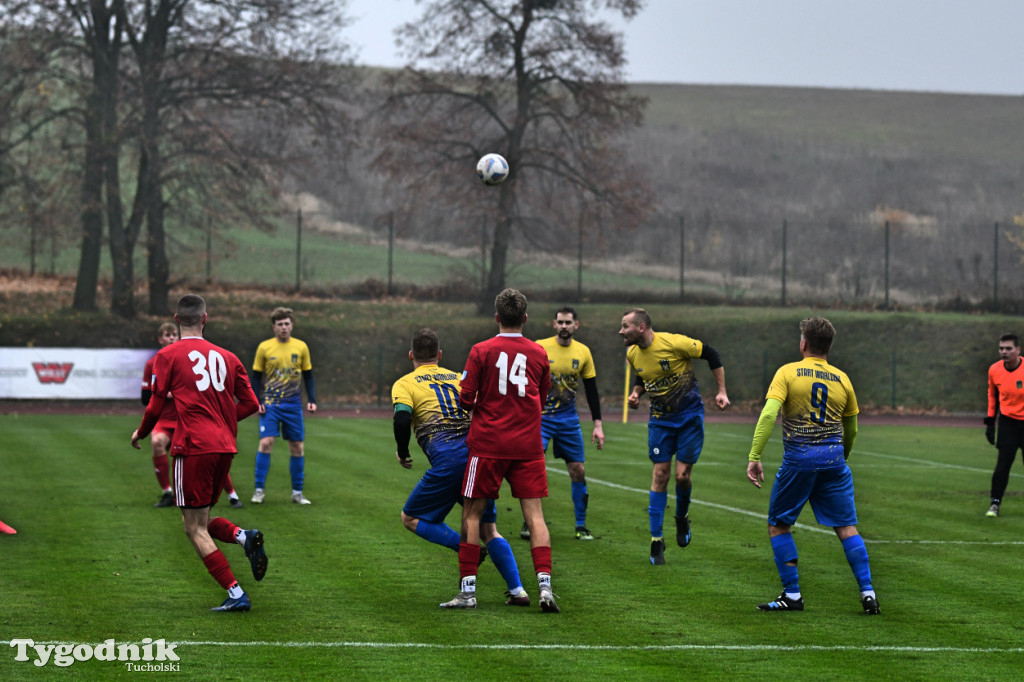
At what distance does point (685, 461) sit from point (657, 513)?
61cm

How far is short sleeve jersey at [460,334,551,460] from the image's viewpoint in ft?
27.5

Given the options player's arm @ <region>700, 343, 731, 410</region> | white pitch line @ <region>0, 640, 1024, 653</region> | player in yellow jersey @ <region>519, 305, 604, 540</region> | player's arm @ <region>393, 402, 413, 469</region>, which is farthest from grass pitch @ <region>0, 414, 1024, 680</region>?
player's arm @ <region>700, 343, 731, 410</region>

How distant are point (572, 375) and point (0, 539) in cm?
580

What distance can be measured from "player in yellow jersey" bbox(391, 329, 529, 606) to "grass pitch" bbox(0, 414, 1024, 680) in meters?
0.59

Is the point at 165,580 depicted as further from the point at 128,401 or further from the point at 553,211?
the point at 553,211

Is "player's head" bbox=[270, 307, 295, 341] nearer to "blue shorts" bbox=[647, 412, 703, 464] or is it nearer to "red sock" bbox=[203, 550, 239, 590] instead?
"blue shorts" bbox=[647, 412, 703, 464]

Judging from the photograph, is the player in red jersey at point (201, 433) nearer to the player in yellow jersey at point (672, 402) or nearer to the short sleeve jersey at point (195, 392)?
the short sleeve jersey at point (195, 392)

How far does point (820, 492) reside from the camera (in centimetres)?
868

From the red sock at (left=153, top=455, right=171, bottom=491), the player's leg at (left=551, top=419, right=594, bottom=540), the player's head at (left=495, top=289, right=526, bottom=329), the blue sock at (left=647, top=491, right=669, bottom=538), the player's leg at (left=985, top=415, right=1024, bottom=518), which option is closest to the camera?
the player's head at (left=495, top=289, right=526, bottom=329)

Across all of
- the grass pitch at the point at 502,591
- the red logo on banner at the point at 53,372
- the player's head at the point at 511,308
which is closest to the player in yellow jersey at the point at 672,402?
the grass pitch at the point at 502,591

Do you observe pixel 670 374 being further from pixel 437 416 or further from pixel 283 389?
pixel 283 389

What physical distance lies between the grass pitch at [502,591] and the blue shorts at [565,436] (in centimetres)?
81

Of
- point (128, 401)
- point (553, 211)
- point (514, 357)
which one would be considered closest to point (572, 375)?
point (514, 357)

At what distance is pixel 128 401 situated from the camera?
1219 inches
